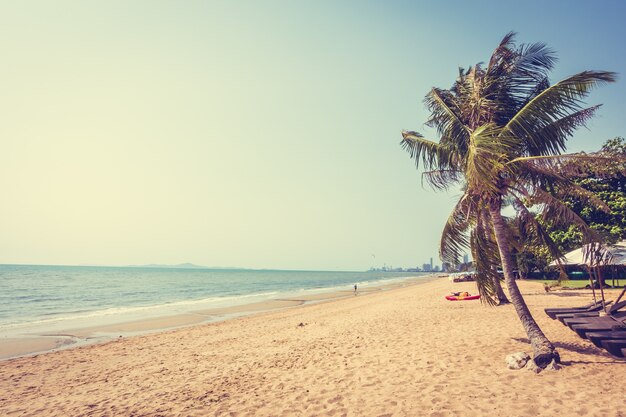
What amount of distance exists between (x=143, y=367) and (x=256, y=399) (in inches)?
208

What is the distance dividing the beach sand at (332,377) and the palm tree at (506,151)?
57.4 inches

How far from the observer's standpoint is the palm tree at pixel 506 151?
687cm

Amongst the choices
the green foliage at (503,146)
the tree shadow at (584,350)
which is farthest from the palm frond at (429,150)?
the tree shadow at (584,350)

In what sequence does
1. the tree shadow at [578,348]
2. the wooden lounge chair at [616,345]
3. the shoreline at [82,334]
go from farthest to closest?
the shoreline at [82,334]
the tree shadow at [578,348]
the wooden lounge chair at [616,345]

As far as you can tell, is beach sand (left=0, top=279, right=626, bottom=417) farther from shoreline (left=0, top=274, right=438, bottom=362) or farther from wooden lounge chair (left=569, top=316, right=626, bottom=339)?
shoreline (left=0, top=274, right=438, bottom=362)

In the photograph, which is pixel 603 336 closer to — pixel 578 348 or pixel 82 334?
pixel 578 348

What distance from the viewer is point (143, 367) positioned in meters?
9.88

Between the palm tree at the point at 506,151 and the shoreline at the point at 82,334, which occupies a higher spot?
the palm tree at the point at 506,151

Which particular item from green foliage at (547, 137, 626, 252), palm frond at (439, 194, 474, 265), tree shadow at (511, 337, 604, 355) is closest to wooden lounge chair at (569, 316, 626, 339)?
tree shadow at (511, 337, 604, 355)

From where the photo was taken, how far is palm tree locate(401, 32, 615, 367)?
22.5ft

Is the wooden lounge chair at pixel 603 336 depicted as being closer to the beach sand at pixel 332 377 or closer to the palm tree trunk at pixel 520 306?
the beach sand at pixel 332 377

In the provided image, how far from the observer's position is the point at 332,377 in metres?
7.50

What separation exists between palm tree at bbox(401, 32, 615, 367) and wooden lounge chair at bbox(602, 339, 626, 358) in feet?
3.33

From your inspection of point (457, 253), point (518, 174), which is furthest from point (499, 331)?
point (518, 174)
